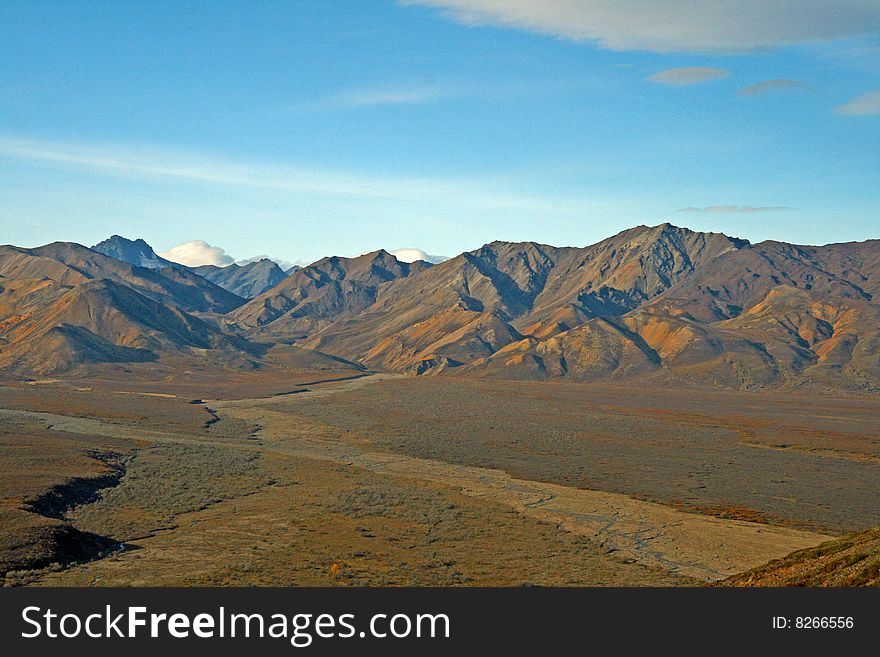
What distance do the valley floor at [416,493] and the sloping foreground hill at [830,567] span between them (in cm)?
674

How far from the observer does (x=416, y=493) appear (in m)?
58.8

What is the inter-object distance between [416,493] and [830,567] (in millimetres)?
Answer: 35215

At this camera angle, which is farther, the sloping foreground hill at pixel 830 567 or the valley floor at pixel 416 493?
the valley floor at pixel 416 493

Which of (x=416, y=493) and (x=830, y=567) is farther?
(x=416, y=493)

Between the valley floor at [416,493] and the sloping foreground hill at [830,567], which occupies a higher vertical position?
the sloping foreground hill at [830,567]

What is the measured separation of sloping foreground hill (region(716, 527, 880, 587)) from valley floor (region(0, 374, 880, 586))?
6.74 meters

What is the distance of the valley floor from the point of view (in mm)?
38000

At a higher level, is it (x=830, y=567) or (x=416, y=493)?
(x=830, y=567)

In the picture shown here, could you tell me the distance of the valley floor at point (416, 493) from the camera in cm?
3800

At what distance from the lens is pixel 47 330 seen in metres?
193
